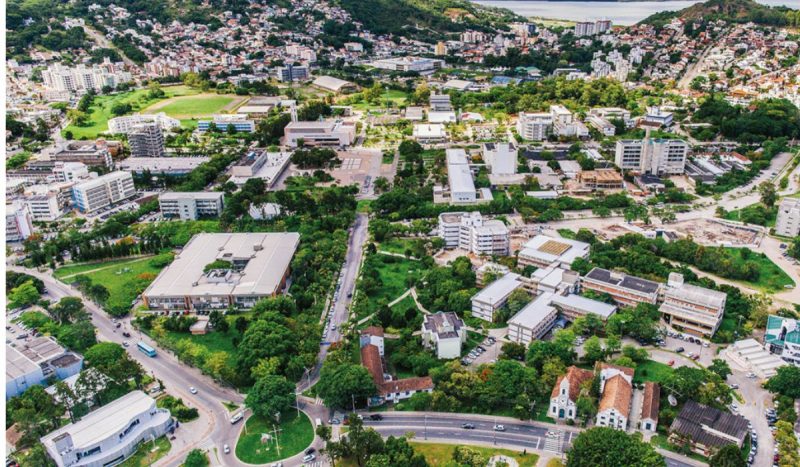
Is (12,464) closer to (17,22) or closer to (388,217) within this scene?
(388,217)

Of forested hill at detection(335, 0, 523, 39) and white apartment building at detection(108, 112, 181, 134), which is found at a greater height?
forested hill at detection(335, 0, 523, 39)

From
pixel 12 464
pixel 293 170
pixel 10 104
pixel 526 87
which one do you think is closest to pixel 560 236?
pixel 293 170

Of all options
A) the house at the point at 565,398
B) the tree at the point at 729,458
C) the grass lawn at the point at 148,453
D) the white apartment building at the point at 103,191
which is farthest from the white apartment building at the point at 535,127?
the grass lawn at the point at 148,453

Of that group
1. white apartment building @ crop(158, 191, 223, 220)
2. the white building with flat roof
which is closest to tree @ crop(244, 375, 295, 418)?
the white building with flat roof

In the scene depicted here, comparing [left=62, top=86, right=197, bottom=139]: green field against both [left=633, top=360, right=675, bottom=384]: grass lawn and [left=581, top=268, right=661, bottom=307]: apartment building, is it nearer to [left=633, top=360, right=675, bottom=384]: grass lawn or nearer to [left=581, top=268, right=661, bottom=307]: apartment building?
[left=581, top=268, right=661, bottom=307]: apartment building

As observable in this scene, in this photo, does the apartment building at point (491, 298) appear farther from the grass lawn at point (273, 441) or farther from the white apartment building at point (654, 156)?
the white apartment building at point (654, 156)

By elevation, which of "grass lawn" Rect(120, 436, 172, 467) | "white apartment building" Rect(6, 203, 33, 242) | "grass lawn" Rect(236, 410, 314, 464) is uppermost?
"white apartment building" Rect(6, 203, 33, 242)
